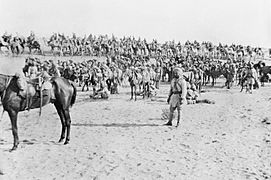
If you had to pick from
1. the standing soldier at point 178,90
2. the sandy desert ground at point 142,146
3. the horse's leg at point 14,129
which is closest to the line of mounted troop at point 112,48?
the sandy desert ground at point 142,146

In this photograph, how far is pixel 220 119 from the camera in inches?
535

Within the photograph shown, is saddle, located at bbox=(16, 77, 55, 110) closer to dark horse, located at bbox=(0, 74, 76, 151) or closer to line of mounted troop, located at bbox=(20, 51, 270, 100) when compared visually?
dark horse, located at bbox=(0, 74, 76, 151)

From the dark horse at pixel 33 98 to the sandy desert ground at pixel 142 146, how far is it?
2.22 feet

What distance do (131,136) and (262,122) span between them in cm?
480

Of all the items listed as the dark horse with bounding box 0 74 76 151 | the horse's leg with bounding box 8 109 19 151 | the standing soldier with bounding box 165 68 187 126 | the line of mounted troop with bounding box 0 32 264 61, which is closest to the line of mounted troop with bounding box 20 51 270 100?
the dark horse with bounding box 0 74 76 151

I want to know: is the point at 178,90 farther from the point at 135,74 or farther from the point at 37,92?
the point at 135,74

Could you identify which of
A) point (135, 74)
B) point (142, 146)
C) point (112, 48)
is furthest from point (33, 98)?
point (112, 48)

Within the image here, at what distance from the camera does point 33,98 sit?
10.6 metres

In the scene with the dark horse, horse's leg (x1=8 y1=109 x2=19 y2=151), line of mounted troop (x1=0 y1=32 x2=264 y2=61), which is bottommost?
horse's leg (x1=8 y1=109 x2=19 y2=151)

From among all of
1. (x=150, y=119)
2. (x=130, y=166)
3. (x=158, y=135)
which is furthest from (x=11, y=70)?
(x=130, y=166)

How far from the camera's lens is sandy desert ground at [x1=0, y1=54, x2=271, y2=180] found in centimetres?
862

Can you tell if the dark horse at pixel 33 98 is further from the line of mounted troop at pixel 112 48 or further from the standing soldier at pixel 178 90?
the line of mounted troop at pixel 112 48

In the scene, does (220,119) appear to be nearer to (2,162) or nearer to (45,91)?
(45,91)

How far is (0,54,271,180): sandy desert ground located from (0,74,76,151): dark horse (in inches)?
26.7
